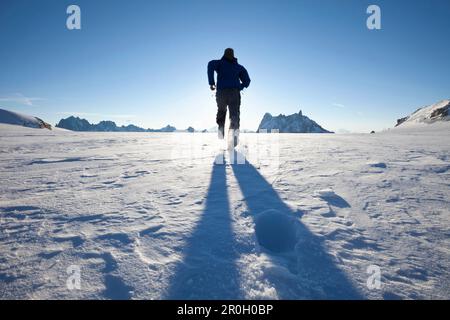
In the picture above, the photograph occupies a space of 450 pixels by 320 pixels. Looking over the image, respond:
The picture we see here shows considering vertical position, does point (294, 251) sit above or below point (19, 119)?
below

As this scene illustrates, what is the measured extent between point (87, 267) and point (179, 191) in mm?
1310

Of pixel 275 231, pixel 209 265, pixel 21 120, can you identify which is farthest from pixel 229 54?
pixel 21 120

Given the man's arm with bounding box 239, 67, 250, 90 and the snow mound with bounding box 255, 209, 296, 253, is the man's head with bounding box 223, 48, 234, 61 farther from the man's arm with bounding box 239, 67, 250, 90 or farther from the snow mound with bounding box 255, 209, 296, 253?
the snow mound with bounding box 255, 209, 296, 253

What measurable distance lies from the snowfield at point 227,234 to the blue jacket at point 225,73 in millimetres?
2984

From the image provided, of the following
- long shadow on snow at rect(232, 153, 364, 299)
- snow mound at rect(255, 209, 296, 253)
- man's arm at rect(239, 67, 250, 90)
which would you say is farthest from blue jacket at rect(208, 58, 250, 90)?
snow mound at rect(255, 209, 296, 253)

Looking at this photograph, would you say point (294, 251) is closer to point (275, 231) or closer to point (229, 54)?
point (275, 231)

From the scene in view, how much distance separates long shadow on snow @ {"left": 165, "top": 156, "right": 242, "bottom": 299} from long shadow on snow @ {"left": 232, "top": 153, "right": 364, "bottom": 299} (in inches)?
9.9

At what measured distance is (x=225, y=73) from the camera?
5.68m

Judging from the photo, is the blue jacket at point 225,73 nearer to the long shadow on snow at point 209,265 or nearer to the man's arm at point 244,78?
the man's arm at point 244,78

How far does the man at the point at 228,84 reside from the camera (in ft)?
18.7

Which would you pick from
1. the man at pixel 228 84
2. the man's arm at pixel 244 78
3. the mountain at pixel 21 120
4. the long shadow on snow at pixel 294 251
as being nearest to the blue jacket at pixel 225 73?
the man at pixel 228 84

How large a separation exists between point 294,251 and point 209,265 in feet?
2.00
